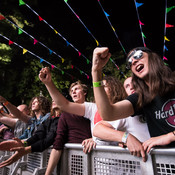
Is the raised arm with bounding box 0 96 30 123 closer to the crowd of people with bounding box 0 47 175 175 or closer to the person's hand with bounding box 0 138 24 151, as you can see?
the crowd of people with bounding box 0 47 175 175

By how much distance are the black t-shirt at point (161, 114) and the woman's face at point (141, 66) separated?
9.9 inches

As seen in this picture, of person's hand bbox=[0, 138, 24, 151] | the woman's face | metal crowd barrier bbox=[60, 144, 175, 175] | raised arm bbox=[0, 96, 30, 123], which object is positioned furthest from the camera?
raised arm bbox=[0, 96, 30, 123]

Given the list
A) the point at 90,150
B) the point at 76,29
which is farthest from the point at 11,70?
the point at 90,150

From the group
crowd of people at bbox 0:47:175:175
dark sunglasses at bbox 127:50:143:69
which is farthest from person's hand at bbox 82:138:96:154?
dark sunglasses at bbox 127:50:143:69

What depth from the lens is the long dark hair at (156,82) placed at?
129cm

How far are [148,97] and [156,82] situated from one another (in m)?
0.14

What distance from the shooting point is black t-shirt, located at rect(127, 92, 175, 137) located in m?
1.17

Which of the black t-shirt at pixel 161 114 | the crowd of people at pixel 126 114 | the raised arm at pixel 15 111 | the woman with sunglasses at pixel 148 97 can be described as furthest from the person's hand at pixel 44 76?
the raised arm at pixel 15 111

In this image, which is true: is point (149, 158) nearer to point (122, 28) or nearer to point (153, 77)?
point (153, 77)

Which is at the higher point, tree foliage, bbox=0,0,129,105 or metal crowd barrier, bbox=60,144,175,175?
tree foliage, bbox=0,0,129,105

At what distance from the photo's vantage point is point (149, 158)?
0.98 metres

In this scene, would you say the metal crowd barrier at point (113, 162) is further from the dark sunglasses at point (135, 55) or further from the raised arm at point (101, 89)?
the dark sunglasses at point (135, 55)

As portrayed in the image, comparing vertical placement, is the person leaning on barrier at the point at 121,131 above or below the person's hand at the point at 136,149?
above

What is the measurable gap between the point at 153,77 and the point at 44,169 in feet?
4.82
